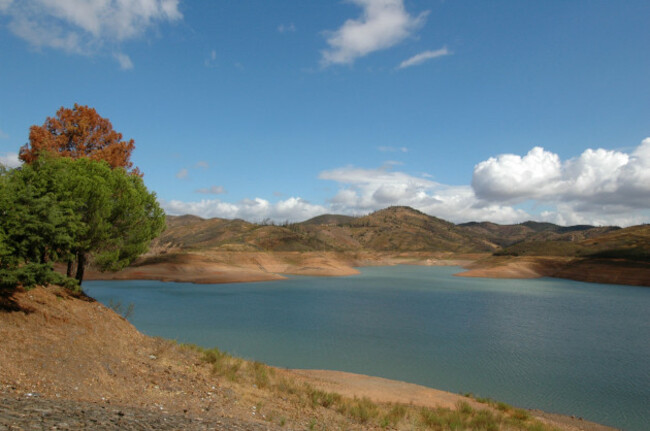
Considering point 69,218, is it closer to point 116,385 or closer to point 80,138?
point 116,385

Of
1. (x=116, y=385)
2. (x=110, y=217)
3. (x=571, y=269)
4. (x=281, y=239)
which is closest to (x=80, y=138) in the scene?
(x=110, y=217)

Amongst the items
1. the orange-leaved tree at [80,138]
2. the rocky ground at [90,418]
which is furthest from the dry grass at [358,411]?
the orange-leaved tree at [80,138]

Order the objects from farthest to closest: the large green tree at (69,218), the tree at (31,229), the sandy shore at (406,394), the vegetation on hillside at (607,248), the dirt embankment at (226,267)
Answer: the vegetation on hillside at (607,248)
the dirt embankment at (226,267)
the sandy shore at (406,394)
the large green tree at (69,218)
the tree at (31,229)

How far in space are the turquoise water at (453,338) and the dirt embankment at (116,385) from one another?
3961mm

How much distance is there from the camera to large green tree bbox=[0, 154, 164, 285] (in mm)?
14109

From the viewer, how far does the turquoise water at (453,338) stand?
19.9 meters

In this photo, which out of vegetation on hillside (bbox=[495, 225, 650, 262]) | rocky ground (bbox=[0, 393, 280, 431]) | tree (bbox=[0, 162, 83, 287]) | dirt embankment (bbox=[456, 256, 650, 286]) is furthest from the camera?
vegetation on hillside (bbox=[495, 225, 650, 262])

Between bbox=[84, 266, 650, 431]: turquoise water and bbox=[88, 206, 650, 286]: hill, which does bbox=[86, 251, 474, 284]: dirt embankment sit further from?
bbox=[84, 266, 650, 431]: turquoise water

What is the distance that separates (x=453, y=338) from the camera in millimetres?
30156

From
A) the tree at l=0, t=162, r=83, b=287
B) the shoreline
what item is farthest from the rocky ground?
the shoreline

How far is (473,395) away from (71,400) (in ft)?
53.3

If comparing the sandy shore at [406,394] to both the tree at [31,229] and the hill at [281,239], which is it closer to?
the tree at [31,229]

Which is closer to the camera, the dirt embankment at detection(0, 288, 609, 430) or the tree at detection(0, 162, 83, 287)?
the dirt embankment at detection(0, 288, 609, 430)

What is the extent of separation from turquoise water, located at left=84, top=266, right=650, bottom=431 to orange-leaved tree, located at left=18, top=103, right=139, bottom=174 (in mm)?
16251
